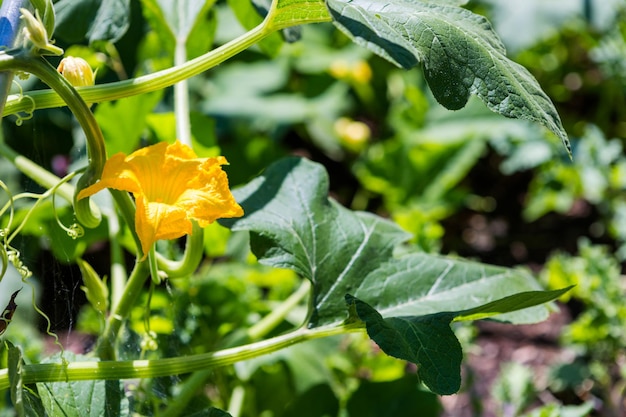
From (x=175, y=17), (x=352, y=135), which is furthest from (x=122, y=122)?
(x=352, y=135)

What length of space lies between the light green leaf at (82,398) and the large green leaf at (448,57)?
1.59 ft

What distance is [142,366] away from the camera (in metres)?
0.92

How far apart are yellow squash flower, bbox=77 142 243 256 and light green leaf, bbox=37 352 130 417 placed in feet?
0.71

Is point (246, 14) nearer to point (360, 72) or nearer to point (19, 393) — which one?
point (19, 393)

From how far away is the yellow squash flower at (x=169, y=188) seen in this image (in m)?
0.82

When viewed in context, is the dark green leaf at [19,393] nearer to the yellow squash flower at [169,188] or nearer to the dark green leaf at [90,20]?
the yellow squash flower at [169,188]

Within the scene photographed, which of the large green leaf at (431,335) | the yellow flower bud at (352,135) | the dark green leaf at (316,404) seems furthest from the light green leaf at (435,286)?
the yellow flower bud at (352,135)

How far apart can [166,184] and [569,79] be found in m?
2.57

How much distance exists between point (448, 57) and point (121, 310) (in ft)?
1.65

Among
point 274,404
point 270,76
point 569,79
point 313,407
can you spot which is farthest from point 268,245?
point 569,79

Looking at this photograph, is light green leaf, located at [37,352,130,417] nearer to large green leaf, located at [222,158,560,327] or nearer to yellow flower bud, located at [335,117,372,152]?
large green leaf, located at [222,158,560,327]

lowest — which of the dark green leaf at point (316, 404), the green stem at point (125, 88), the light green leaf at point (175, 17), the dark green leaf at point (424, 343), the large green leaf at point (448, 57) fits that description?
the dark green leaf at point (316, 404)

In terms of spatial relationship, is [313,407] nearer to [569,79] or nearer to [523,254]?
[523,254]

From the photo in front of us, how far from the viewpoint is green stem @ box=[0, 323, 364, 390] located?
2.87 feet
